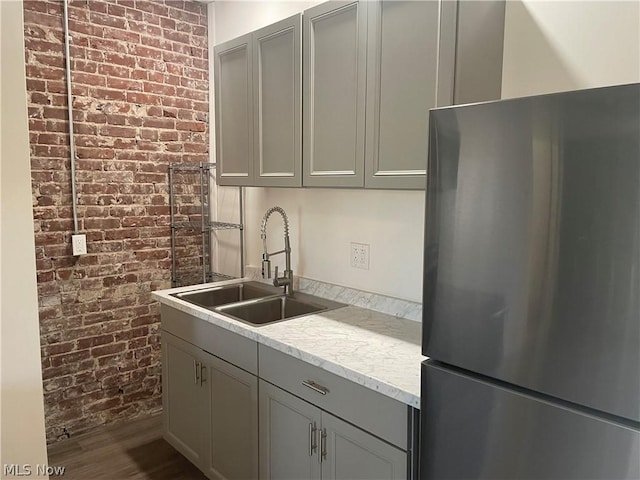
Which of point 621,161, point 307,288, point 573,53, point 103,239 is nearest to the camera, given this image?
point 621,161

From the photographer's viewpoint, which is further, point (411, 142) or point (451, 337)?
point (411, 142)

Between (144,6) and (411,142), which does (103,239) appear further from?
(411,142)

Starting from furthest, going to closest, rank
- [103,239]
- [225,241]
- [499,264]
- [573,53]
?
[225,241]
[103,239]
[573,53]
[499,264]

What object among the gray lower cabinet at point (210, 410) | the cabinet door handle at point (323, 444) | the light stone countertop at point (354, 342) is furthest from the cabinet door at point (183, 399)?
the cabinet door handle at point (323, 444)

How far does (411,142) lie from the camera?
1676mm

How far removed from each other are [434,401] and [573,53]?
122cm

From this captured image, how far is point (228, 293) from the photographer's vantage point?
9.17ft

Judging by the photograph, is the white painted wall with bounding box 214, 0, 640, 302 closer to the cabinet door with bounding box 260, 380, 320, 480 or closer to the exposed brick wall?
the exposed brick wall

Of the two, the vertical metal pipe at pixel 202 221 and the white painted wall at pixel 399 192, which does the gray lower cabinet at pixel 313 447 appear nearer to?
the white painted wall at pixel 399 192

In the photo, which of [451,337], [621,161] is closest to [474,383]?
[451,337]

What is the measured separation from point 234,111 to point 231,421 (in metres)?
1.56

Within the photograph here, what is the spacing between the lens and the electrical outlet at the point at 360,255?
2.32 m

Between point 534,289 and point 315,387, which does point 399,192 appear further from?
point 534,289

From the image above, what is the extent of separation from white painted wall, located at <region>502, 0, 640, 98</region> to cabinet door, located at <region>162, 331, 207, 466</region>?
6.21 feet
